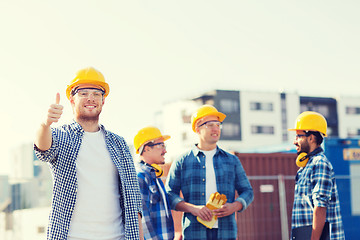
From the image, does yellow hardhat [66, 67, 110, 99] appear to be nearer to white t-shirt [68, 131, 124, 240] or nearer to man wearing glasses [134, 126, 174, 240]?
white t-shirt [68, 131, 124, 240]

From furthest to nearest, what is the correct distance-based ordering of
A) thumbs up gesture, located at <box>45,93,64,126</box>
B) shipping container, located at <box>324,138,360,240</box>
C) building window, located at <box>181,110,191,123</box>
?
building window, located at <box>181,110,191,123</box> → shipping container, located at <box>324,138,360,240</box> → thumbs up gesture, located at <box>45,93,64,126</box>

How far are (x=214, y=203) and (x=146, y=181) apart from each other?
795 mm

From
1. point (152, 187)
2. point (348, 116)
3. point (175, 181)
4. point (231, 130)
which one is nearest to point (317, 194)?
point (175, 181)

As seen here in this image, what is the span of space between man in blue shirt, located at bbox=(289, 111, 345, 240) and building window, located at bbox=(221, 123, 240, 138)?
59873 mm

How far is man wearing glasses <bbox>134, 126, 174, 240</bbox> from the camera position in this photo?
5.59 m

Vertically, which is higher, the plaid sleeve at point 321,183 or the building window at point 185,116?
the building window at point 185,116

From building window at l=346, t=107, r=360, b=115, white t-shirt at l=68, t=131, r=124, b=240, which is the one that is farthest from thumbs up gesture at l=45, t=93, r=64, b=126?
building window at l=346, t=107, r=360, b=115

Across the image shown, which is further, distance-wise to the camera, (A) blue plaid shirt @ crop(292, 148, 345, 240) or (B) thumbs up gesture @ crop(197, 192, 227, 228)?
(B) thumbs up gesture @ crop(197, 192, 227, 228)

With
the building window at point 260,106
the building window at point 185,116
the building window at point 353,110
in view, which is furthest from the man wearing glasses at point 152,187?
the building window at point 353,110

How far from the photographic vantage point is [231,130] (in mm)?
66438

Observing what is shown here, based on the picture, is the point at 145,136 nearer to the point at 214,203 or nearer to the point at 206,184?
the point at 206,184

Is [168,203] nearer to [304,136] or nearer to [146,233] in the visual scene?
[146,233]

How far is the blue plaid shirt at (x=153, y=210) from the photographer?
5574 millimetres

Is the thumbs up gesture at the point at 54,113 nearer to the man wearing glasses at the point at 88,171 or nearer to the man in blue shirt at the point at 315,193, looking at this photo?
the man wearing glasses at the point at 88,171
